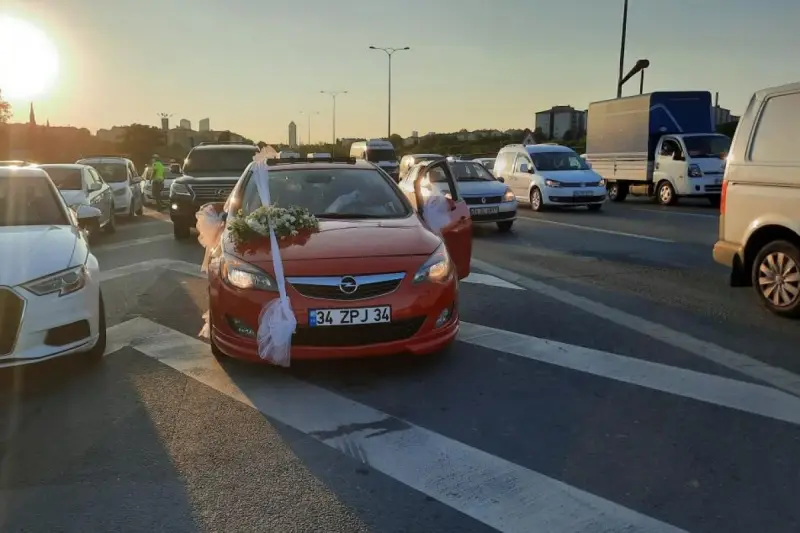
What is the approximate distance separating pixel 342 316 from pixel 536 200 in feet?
51.4

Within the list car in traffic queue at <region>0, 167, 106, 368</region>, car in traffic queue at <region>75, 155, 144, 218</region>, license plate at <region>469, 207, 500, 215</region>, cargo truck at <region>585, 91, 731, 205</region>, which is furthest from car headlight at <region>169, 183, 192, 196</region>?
cargo truck at <region>585, 91, 731, 205</region>

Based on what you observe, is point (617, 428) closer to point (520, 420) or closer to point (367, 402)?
point (520, 420)

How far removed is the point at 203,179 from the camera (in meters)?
14.5

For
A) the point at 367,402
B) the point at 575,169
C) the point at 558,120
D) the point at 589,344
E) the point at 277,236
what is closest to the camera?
the point at 367,402

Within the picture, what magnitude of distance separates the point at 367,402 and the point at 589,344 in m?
2.21

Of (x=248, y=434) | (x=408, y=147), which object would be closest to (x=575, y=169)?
(x=248, y=434)

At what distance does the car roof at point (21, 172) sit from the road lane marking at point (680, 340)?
5214 millimetres

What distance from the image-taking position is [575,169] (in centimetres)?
2016

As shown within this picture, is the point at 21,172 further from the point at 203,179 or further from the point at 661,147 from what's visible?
the point at 661,147

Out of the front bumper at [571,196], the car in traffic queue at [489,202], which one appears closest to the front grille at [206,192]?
the car in traffic queue at [489,202]

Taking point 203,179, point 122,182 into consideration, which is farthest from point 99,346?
point 122,182

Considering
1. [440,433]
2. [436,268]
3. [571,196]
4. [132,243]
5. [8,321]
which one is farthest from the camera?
[571,196]

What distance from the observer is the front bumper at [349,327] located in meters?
5.05

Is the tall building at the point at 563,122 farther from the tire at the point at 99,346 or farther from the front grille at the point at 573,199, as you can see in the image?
the tire at the point at 99,346
